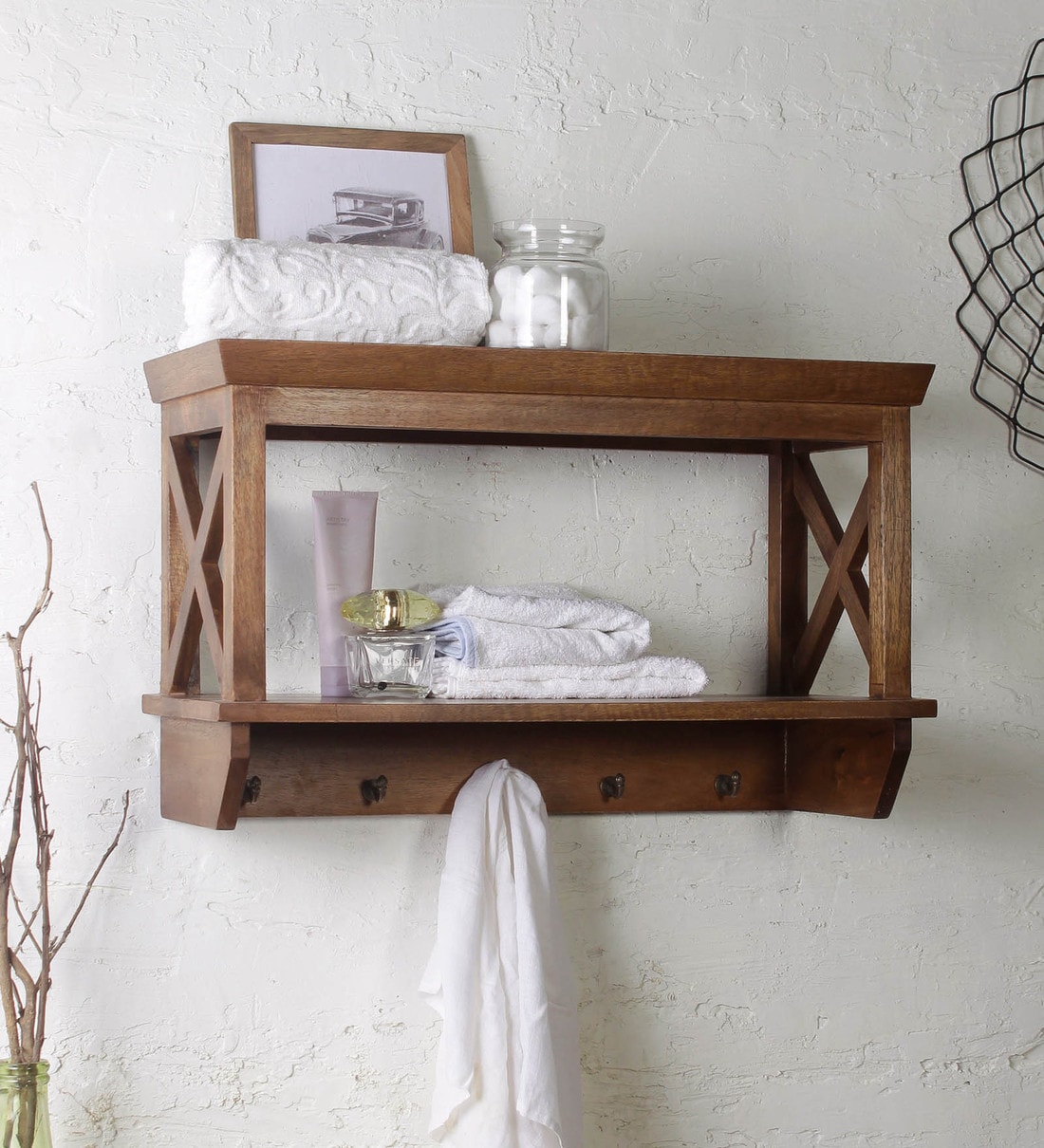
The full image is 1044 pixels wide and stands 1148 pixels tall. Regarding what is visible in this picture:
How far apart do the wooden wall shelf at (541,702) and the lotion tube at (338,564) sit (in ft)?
0.17

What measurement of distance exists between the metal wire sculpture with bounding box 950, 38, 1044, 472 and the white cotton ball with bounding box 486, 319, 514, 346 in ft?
1.61

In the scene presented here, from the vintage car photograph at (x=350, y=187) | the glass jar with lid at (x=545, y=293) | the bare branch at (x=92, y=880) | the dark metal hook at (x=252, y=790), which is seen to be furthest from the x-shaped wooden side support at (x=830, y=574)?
the bare branch at (x=92, y=880)

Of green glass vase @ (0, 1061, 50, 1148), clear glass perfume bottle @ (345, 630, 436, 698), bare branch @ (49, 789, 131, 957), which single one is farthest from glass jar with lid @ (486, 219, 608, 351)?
green glass vase @ (0, 1061, 50, 1148)

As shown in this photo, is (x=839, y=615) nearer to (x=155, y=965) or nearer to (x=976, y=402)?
(x=976, y=402)

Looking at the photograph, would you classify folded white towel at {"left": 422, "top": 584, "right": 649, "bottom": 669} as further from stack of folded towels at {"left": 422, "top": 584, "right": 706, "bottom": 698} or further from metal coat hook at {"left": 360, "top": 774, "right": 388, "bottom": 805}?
metal coat hook at {"left": 360, "top": 774, "right": 388, "bottom": 805}

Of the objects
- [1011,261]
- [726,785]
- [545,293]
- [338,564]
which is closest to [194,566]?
[338,564]

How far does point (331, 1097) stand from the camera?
1110 mm

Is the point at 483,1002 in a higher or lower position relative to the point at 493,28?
lower

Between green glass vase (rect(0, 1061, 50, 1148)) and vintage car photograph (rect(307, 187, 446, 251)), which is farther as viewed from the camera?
vintage car photograph (rect(307, 187, 446, 251))

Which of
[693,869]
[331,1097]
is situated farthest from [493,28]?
[331,1097]

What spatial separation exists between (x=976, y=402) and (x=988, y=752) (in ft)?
1.06

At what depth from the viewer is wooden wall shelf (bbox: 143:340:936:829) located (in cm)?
93

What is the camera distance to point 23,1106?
96 cm

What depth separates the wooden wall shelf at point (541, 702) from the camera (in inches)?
36.8
